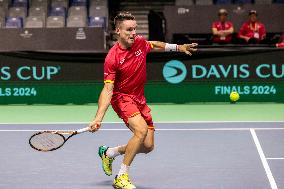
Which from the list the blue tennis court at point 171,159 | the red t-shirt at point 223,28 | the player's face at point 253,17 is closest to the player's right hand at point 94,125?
the blue tennis court at point 171,159

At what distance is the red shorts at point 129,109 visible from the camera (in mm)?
6336

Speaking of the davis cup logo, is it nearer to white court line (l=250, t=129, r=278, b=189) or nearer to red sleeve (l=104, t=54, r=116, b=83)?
white court line (l=250, t=129, r=278, b=189)

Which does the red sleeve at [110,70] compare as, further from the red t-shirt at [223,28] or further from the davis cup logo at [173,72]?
the red t-shirt at [223,28]

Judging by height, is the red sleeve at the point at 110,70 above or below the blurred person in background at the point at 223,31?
above

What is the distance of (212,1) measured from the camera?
64.4ft

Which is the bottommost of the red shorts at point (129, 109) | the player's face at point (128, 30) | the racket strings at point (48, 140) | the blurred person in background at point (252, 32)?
the blurred person in background at point (252, 32)

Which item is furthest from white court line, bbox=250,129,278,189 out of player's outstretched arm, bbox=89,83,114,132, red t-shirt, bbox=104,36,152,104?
player's outstretched arm, bbox=89,83,114,132

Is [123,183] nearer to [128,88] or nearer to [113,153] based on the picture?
[113,153]

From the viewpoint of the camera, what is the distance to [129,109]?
6340 millimetres

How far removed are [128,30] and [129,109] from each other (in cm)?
70

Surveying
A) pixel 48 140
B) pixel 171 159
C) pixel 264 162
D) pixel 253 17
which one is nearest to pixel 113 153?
pixel 48 140

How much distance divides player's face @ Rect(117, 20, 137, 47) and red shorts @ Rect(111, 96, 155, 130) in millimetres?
546

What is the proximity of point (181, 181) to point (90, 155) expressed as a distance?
181 centimetres

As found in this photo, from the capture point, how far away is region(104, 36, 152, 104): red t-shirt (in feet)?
20.6
